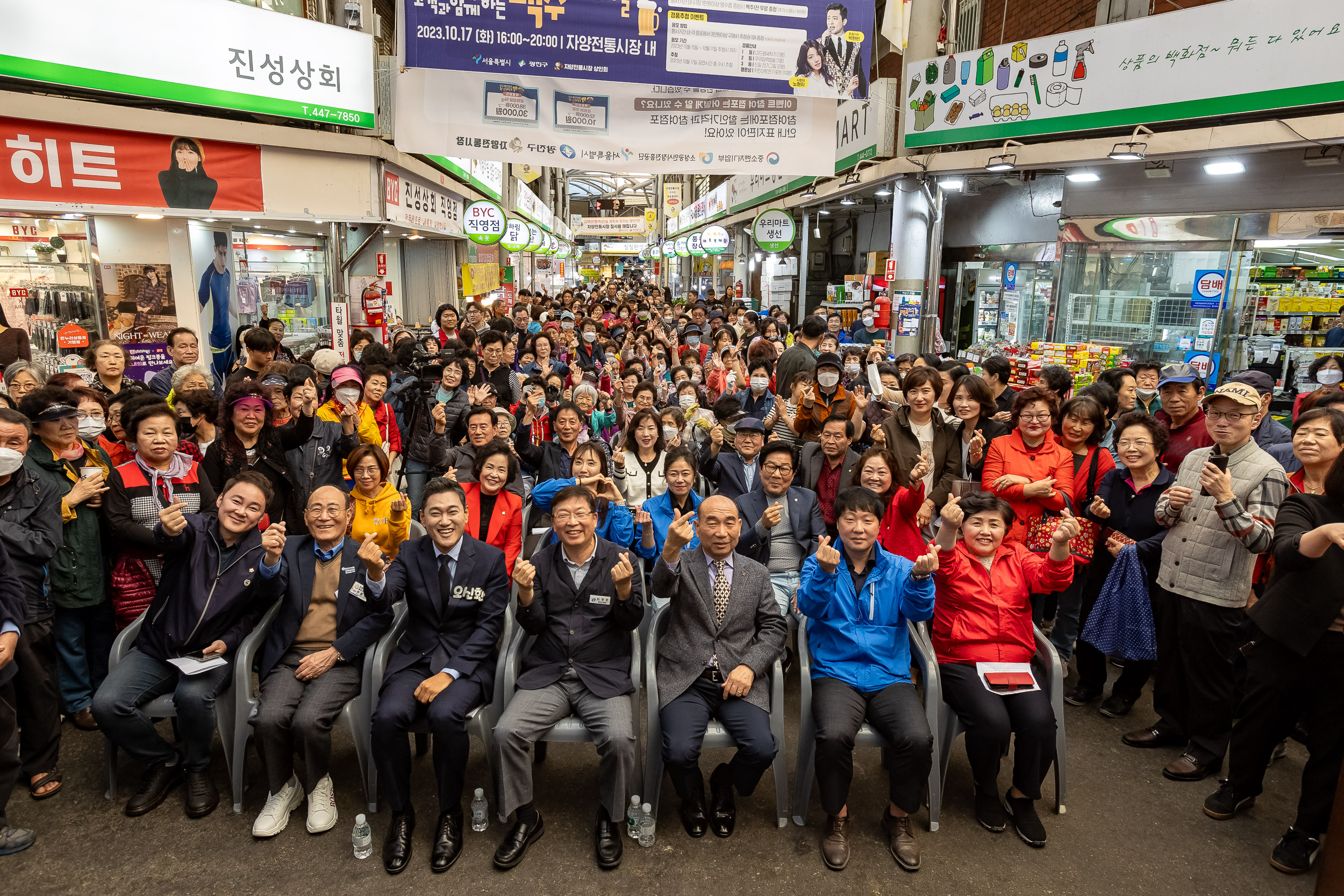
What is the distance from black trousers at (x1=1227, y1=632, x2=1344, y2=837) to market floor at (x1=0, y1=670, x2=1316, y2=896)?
0.29 meters

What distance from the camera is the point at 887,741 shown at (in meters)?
3.45

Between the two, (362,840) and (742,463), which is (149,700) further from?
(742,463)

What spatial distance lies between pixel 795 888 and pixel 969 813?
1.04m

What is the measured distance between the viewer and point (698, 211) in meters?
26.8

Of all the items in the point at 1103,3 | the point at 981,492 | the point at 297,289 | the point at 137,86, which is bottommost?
the point at 981,492

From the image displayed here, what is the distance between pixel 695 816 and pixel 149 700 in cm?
268

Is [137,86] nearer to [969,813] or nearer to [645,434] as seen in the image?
[645,434]

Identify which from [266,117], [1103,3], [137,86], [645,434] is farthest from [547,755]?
[1103,3]

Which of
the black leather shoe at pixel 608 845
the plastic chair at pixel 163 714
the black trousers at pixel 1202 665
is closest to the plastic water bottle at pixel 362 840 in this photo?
the plastic chair at pixel 163 714

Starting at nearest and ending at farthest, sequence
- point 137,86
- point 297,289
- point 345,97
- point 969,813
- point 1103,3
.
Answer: point 969,813 < point 137,86 < point 345,97 < point 1103,3 < point 297,289

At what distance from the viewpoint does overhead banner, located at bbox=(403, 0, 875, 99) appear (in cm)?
623

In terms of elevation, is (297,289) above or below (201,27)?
below

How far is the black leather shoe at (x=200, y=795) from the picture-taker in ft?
11.7

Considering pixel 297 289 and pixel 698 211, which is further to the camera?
pixel 698 211
